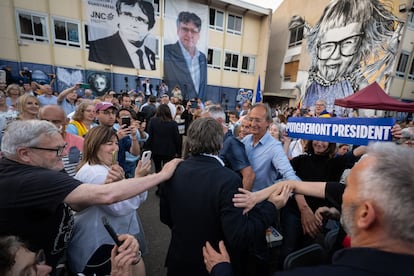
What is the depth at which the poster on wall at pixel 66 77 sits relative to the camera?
1295 cm

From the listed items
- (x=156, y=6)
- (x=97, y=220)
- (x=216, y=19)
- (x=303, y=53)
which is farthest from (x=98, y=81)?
(x=303, y=53)

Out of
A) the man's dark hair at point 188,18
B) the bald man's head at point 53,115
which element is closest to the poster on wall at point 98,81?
the man's dark hair at point 188,18

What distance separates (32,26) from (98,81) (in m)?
4.61

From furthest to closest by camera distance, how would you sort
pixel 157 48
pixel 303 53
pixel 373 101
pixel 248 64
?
pixel 248 64 → pixel 303 53 → pixel 157 48 → pixel 373 101

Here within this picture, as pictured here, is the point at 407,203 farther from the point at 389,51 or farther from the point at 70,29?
the point at 70,29

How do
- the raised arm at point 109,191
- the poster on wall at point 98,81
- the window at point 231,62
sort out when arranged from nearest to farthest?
1. the raised arm at point 109,191
2. the poster on wall at point 98,81
3. the window at point 231,62

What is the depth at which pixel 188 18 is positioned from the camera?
1605cm

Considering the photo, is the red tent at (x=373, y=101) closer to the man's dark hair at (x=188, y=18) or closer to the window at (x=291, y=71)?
the window at (x=291, y=71)

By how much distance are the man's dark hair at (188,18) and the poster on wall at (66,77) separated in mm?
8399

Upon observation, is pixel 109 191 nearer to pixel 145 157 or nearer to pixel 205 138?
pixel 145 157

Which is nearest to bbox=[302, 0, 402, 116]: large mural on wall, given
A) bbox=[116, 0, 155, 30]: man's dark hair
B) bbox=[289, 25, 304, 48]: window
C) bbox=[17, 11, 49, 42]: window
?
bbox=[289, 25, 304, 48]: window

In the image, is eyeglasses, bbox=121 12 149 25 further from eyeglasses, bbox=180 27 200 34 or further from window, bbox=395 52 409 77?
window, bbox=395 52 409 77

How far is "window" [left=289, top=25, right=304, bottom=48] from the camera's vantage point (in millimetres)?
18234

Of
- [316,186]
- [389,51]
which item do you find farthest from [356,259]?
[389,51]
